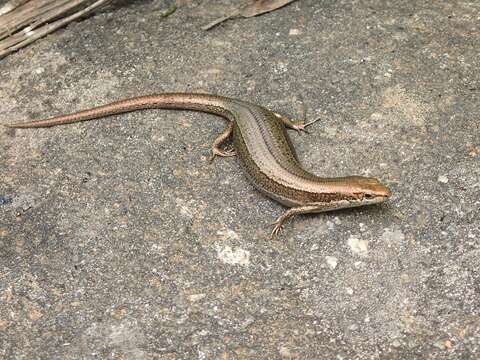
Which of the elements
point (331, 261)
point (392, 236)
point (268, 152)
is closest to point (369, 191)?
point (392, 236)

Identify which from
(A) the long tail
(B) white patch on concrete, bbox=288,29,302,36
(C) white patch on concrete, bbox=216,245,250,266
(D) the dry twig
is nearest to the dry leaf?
(B) white patch on concrete, bbox=288,29,302,36

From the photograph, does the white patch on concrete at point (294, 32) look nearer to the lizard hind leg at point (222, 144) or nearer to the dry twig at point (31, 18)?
the lizard hind leg at point (222, 144)

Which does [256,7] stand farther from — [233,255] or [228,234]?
[233,255]

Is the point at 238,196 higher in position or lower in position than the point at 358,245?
higher

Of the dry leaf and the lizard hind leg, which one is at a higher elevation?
the dry leaf

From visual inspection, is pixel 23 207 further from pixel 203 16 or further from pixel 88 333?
pixel 203 16

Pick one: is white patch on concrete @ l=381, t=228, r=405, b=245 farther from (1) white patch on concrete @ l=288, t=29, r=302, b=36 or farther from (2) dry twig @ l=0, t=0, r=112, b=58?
(2) dry twig @ l=0, t=0, r=112, b=58
